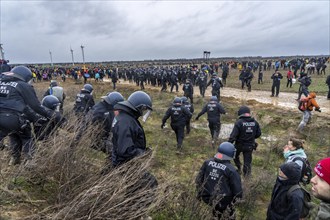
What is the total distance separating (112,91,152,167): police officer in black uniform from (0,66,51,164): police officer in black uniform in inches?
64.5

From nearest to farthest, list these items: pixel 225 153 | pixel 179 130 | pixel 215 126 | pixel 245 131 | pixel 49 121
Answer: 1. pixel 225 153
2. pixel 49 121
3. pixel 245 131
4. pixel 179 130
5. pixel 215 126

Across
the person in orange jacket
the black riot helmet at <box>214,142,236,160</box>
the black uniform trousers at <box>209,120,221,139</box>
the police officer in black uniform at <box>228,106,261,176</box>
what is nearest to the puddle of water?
the black uniform trousers at <box>209,120,221,139</box>

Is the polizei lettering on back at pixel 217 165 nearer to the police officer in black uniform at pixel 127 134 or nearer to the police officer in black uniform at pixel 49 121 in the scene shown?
the police officer in black uniform at pixel 127 134

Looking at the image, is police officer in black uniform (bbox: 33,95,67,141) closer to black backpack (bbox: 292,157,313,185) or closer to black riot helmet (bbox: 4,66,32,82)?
black riot helmet (bbox: 4,66,32,82)

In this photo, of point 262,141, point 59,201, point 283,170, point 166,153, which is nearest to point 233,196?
point 283,170

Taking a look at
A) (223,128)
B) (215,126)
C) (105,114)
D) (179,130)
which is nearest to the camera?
(105,114)

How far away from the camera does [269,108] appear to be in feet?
49.6

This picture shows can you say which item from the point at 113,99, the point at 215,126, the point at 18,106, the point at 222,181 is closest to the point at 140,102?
the point at 222,181

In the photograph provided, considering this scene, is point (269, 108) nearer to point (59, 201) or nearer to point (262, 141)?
point (262, 141)

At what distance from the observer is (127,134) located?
309 cm

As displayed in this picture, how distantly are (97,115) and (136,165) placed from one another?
2.91 meters

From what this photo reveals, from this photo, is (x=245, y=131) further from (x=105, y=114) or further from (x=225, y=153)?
(x=105, y=114)

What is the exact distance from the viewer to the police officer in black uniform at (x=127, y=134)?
3086 mm

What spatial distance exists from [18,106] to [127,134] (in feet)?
7.11
